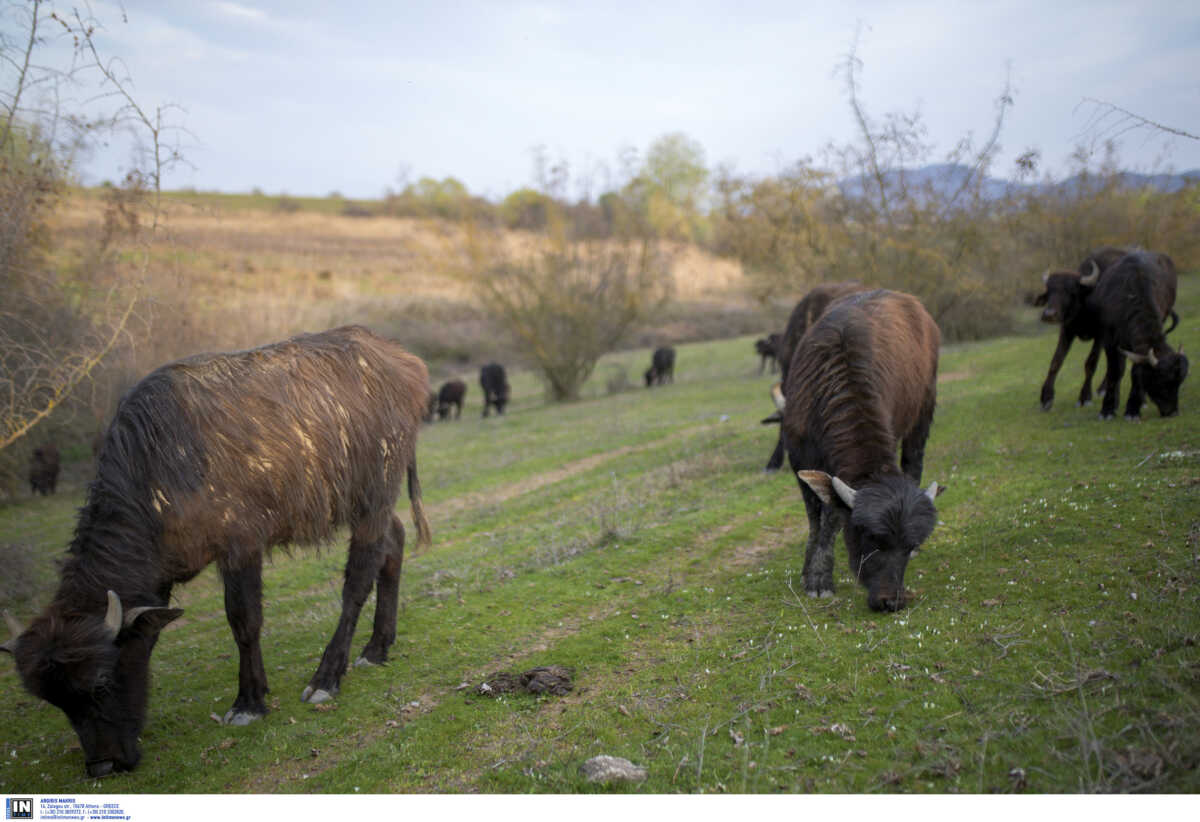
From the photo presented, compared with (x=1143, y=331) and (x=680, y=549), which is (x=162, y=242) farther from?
(x=1143, y=331)

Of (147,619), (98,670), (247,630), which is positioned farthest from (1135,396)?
(98,670)

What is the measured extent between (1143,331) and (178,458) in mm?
11326

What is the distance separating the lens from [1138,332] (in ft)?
32.3

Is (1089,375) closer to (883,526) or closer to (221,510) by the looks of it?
(883,526)

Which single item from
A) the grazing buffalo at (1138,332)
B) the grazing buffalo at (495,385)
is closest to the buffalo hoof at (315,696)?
the grazing buffalo at (1138,332)

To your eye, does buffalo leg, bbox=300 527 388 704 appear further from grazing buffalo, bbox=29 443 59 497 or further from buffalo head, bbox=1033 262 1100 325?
grazing buffalo, bbox=29 443 59 497

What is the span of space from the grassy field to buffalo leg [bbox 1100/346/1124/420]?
0.39 metres

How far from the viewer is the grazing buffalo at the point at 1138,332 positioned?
9492 mm

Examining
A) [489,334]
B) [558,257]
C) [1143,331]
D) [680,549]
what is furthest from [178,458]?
[489,334]

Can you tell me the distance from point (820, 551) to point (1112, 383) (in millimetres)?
6841

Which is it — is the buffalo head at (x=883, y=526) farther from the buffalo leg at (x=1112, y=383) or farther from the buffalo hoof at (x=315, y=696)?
the buffalo leg at (x=1112, y=383)

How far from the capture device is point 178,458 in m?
5.06
